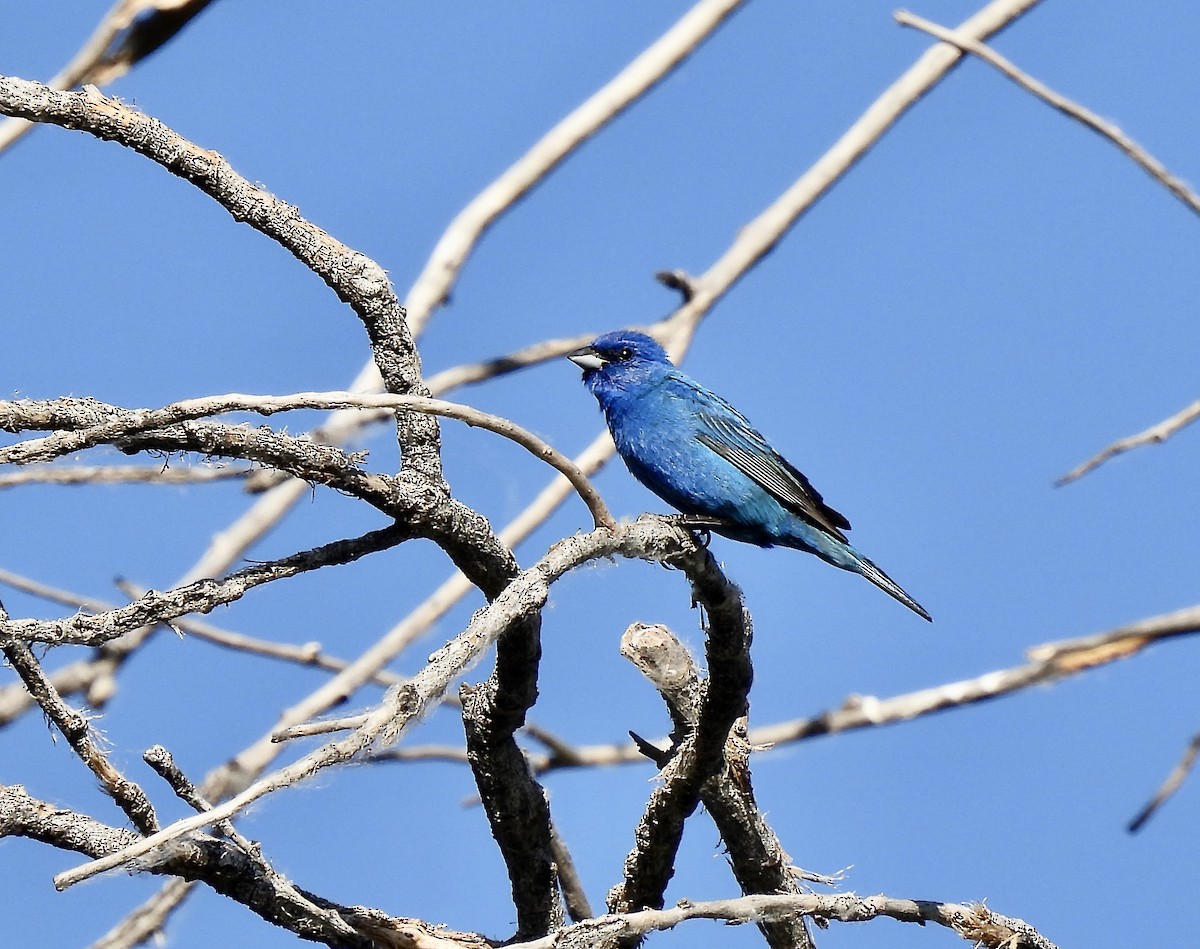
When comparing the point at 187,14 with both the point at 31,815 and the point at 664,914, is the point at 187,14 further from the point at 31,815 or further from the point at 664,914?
the point at 664,914

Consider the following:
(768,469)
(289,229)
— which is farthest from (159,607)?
(768,469)

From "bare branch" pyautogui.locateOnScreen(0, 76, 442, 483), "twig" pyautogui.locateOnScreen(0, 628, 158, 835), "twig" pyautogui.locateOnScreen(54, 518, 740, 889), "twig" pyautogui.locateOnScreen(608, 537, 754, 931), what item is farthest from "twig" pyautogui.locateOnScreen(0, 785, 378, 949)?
"bare branch" pyautogui.locateOnScreen(0, 76, 442, 483)

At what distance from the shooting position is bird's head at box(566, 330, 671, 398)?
752cm

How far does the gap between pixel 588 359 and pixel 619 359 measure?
0.16 m

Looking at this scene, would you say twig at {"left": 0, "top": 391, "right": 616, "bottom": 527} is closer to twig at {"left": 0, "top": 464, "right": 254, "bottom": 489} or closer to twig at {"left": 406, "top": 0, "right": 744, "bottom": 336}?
twig at {"left": 0, "top": 464, "right": 254, "bottom": 489}

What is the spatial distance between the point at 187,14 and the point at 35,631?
9.67 feet

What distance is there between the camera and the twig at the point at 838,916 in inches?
160

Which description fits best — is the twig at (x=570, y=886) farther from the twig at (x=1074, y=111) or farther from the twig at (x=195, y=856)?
the twig at (x=1074, y=111)

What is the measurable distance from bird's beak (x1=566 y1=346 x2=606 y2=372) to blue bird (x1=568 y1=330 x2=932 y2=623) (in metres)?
0.07

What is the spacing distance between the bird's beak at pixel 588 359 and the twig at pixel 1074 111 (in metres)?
2.41

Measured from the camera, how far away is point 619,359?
765 cm

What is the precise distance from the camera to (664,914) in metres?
4.06

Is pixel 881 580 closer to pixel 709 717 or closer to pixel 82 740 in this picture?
pixel 709 717

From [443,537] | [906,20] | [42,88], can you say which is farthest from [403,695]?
[906,20]
